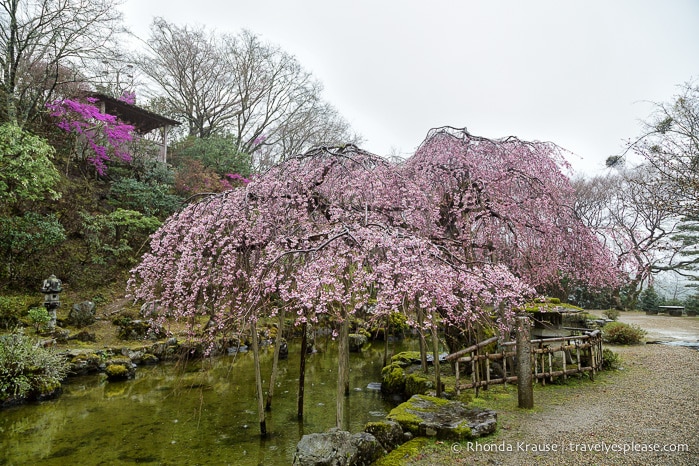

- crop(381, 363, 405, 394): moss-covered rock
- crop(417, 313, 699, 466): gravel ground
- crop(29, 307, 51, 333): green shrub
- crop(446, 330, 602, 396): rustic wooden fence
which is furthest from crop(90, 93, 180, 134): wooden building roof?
crop(417, 313, 699, 466): gravel ground

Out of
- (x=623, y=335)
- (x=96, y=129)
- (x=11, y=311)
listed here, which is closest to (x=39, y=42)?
(x=96, y=129)

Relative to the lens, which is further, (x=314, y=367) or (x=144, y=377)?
(x=314, y=367)

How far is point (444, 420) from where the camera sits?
5.14 metres

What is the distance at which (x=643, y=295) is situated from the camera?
24828 mm

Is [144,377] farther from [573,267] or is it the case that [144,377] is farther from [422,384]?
[573,267]

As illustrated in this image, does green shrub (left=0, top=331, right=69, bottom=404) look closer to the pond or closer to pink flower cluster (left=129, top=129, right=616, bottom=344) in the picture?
the pond

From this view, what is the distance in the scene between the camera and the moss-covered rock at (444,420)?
15.9 feet

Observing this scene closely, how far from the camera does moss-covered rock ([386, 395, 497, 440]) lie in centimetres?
486

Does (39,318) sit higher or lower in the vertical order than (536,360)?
higher

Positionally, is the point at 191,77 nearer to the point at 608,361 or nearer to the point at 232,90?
the point at 232,90

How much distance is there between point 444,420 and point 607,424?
2.22 metres

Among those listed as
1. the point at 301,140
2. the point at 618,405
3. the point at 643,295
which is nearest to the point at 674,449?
the point at 618,405

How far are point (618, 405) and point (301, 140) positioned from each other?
22.0 metres

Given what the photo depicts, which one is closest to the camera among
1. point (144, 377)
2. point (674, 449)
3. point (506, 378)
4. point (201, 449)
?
point (674, 449)
